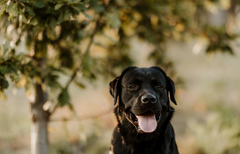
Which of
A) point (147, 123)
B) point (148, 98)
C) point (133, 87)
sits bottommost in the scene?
point (147, 123)

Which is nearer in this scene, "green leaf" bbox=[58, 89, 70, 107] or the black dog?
the black dog

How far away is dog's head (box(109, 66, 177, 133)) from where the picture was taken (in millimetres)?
2250

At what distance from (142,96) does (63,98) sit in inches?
51.3

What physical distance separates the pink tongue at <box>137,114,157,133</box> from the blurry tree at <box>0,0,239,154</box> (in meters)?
1.16

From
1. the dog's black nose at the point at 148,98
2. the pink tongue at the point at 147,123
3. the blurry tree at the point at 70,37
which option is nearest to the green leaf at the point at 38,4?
the blurry tree at the point at 70,37

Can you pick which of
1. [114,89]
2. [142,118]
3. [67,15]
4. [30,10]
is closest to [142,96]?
[142,118]

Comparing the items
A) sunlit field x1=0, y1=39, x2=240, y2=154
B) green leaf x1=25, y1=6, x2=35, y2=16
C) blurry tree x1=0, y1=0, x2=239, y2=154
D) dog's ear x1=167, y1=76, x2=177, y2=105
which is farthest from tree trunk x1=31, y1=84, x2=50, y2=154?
dog's ear x1=167, y1=76, x2=177, y2=105

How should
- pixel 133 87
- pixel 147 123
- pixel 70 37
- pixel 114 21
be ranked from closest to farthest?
pixel 147 123
pixel 133 87
pixel 114 21
pixel 70 37

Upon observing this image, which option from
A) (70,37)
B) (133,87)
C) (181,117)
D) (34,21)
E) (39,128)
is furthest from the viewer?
(181,117)

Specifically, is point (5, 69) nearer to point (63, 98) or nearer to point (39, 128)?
point (63, 98)

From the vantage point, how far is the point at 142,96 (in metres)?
2.23

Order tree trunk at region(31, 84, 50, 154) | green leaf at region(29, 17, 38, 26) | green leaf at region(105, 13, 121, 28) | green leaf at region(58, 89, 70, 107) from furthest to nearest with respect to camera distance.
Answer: tree trunk at region(31, 84, 50, 154) < green leaf at region(58, 89, 70, 107) < green leaf at region(105, 13, 121, 28) < green leaf at region(29, 17, 38, 26)

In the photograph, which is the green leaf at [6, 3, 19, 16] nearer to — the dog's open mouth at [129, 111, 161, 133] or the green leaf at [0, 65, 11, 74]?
the green leaf at [0, 65, 11, 74]

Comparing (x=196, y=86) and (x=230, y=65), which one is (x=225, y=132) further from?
(x=230, y=65)
